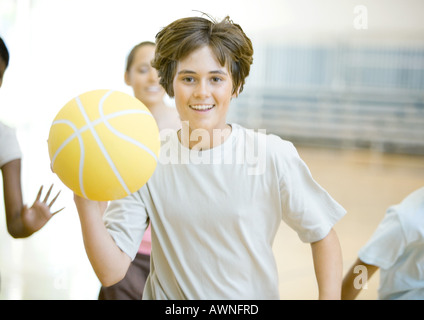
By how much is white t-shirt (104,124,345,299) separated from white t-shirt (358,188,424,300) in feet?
1.24

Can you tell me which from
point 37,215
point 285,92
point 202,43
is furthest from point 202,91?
point 285,92

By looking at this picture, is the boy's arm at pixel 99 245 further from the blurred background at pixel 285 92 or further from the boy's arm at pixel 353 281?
the blurred background at pixel 285 92

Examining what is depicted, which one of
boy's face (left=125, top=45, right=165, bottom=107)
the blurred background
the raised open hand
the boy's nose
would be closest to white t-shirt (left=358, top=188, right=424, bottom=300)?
the blurred background

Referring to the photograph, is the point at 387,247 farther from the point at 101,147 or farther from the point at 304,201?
the point at 101,147

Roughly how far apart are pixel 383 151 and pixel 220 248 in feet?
24.2

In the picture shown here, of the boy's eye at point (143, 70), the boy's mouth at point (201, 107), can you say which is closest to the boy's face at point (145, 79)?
the boy's eye at point (143, 70)

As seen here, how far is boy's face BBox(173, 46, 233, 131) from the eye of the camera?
1.22 meters

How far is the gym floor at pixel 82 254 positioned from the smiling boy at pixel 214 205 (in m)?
1.54

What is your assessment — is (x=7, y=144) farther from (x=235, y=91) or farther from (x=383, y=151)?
(x=383, y=151)

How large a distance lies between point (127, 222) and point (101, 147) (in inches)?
9.4

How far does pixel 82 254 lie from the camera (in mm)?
3279
